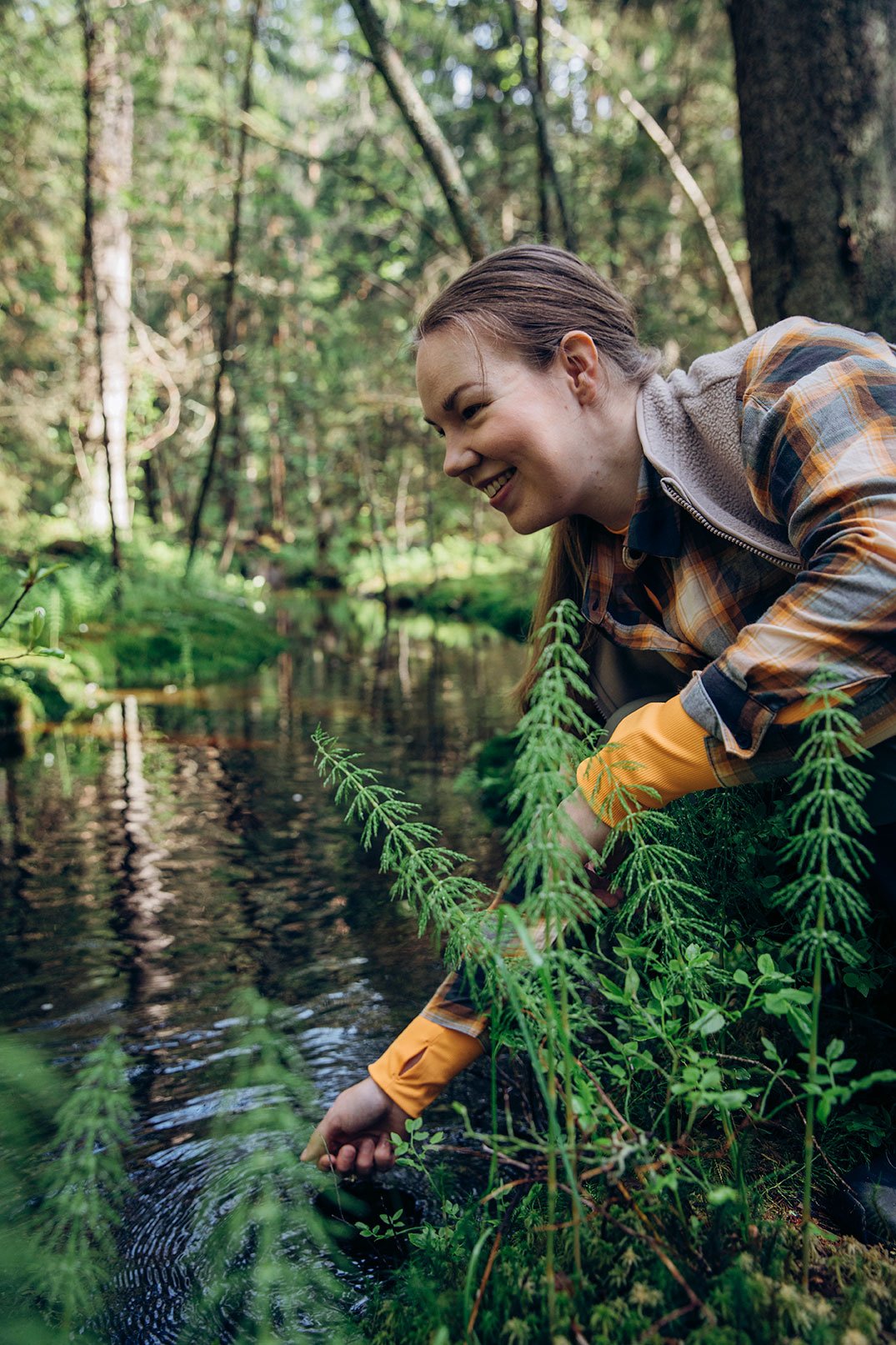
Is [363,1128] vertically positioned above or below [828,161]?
below

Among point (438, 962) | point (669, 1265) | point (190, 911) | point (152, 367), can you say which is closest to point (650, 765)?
point (669, 1265)

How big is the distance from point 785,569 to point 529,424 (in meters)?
0.59

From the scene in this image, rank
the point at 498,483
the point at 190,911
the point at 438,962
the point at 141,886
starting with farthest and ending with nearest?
the point at 141,886
the point at 190,911
the point at 438,962
the point at 498,483

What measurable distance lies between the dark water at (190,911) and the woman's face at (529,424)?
1588 millimetres

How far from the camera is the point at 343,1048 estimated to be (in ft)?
9.17

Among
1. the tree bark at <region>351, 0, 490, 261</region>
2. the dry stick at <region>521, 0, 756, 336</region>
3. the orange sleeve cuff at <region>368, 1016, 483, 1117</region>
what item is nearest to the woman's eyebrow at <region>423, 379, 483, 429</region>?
the orange sleeve cuff at <region>368, 1016, 483, 1117</region>

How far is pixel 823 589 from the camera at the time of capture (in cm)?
152

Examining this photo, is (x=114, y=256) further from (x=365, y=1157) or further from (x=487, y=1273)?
(x=487, y=1273)

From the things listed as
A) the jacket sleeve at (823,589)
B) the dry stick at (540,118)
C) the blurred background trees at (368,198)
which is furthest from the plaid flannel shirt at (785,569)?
the dry stick at (540,118)

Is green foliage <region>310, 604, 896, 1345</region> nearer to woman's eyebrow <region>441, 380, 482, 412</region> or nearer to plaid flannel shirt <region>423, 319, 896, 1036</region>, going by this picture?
plaid flannel shirt <region>423, 319, 896, 1036</region>

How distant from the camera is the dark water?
2404 mm

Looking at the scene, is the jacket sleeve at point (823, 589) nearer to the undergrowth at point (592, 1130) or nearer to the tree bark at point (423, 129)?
the undergrowth at point (592, 1130)

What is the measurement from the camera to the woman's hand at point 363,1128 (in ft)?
6.07

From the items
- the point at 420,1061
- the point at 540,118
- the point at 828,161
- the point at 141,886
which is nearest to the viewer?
the point at 420,1061
